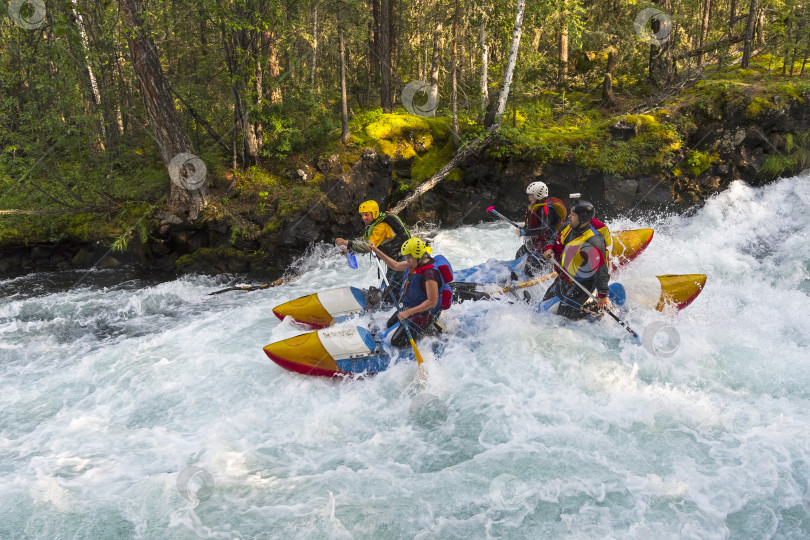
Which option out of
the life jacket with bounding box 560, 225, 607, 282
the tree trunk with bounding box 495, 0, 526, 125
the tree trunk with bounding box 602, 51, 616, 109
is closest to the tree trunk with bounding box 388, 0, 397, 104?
the tree trunk with bounding box 495, 0, 526, 125

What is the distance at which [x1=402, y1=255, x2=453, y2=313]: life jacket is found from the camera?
5.58m

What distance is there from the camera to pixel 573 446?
4820mm

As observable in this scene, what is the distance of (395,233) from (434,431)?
115 inches

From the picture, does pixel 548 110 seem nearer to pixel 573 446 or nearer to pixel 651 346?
pixel 651 346

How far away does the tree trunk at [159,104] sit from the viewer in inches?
362

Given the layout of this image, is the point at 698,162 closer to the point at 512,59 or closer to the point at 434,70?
the point at 512,59

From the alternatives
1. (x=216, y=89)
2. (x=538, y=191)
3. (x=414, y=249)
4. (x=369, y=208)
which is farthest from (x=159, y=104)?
(x=538, y=191)

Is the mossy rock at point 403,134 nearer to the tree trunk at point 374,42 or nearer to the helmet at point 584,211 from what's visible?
the tree trunk at point 374,42

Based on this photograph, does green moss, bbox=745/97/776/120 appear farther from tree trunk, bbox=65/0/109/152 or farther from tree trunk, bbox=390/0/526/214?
tree trunk, bbox=65/0/109/152

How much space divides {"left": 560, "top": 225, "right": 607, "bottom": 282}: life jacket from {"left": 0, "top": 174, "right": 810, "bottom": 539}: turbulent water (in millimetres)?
902

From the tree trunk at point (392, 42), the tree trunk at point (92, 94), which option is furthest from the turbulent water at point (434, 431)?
the tree trunk at point (392, 42)

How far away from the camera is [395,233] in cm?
693

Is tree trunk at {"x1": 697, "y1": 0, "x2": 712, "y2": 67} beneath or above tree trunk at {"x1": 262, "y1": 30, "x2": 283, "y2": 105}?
above

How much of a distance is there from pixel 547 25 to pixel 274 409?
1530 centimetres
